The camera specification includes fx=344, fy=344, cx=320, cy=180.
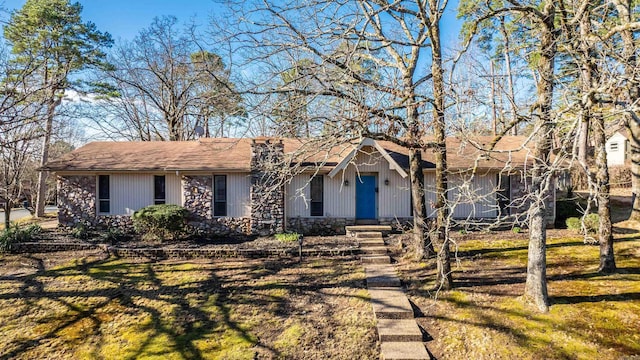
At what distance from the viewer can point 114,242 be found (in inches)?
485

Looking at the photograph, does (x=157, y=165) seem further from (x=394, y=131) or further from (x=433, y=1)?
(x=433, y=1)

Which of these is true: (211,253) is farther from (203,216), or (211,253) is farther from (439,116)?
(439,116)

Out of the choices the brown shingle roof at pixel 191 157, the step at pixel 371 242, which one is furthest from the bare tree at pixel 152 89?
the step at pixel 371 242

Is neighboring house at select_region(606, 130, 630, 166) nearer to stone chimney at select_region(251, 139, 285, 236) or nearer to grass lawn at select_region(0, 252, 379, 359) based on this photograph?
stone chimney at select_region(251, 139, 285, 236)

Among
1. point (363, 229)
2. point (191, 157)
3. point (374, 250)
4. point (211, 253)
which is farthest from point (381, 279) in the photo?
point (191, 157)

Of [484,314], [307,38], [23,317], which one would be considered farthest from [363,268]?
[23,317]

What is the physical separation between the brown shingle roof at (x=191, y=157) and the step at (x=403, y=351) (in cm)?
794

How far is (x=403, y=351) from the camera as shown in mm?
5344

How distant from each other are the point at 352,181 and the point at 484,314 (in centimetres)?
811

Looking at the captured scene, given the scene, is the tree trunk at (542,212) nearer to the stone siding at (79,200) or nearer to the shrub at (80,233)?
the shrub at (80,233)

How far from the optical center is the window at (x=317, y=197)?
1383cm

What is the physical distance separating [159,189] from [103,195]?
233 cm

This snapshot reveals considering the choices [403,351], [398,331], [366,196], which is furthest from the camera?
[366,196]

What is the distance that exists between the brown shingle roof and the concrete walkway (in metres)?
4.96
